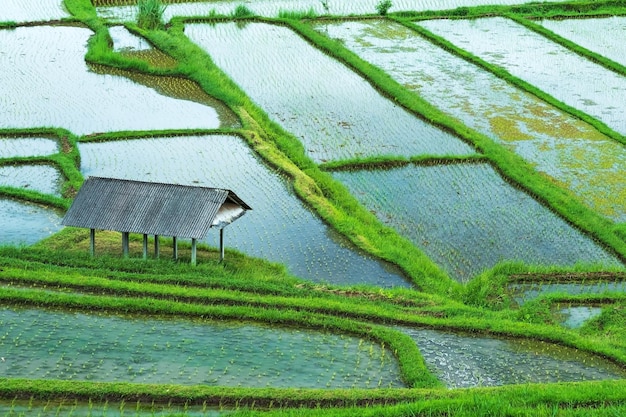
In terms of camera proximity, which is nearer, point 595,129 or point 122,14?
point 595,129

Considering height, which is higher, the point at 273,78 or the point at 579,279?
the point at 273,78

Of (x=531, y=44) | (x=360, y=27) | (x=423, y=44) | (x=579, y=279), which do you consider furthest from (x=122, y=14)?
(x=579, y=279)

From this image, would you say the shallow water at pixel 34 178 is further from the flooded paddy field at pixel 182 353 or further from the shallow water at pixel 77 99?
the flooded paddy field at pixel 182 353

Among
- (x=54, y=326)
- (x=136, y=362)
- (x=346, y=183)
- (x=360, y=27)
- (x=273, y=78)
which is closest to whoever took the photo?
(x=136, y=362)

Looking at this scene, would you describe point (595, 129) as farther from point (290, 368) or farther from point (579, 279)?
point (290, 368)

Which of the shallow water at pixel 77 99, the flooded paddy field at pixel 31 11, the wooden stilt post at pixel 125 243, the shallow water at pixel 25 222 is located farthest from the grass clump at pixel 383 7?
the wooden stilt post at pixel 125 243

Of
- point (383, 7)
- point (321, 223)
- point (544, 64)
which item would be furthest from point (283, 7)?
point (321, 223)
